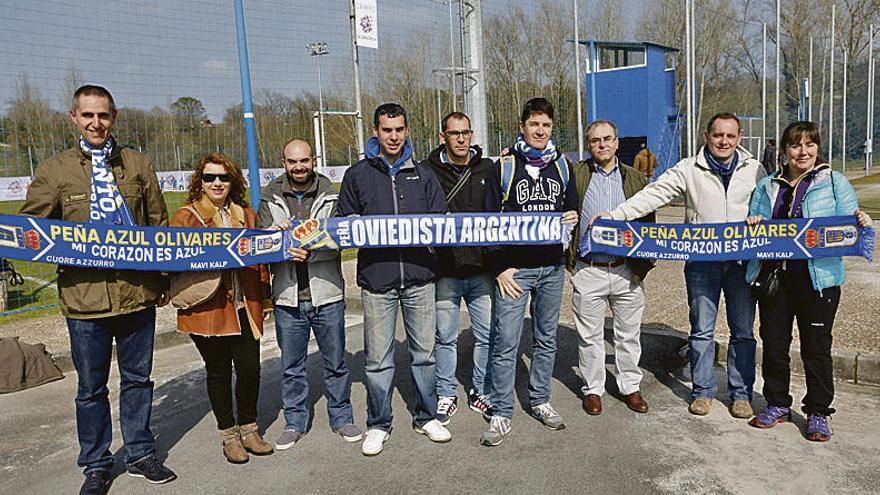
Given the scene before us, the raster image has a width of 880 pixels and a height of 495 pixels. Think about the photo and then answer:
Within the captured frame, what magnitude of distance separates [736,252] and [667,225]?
1.67ft

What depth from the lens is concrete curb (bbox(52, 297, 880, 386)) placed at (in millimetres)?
5418

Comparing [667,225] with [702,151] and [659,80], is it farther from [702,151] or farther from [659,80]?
[659,80]

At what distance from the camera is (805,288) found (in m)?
4.48

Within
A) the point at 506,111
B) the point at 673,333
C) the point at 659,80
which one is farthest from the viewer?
the point at 659,80

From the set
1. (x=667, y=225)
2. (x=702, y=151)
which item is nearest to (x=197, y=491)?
(x=667, y=225)

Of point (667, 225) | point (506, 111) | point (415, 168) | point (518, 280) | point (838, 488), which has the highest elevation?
point (506, 111)

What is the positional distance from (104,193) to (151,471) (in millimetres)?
1813

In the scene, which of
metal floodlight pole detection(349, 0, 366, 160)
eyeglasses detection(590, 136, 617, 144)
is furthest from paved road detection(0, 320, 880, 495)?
metal floodlight pole detection(349, 0, 366, 160)

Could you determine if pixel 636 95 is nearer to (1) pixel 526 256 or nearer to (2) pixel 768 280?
(2) pixel 768 280

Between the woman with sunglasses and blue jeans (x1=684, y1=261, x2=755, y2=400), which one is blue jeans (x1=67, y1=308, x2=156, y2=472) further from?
blue jeans (x1=684, y1=261, x2=755, y2=400)

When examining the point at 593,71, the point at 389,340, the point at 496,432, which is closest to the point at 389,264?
the point at 389,340

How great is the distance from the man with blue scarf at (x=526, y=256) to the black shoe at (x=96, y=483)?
2.50 m

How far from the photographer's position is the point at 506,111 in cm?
2103

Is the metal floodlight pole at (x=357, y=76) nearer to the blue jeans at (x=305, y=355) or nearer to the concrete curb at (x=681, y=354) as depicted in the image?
the concrete curb at (x=681, y=354)
